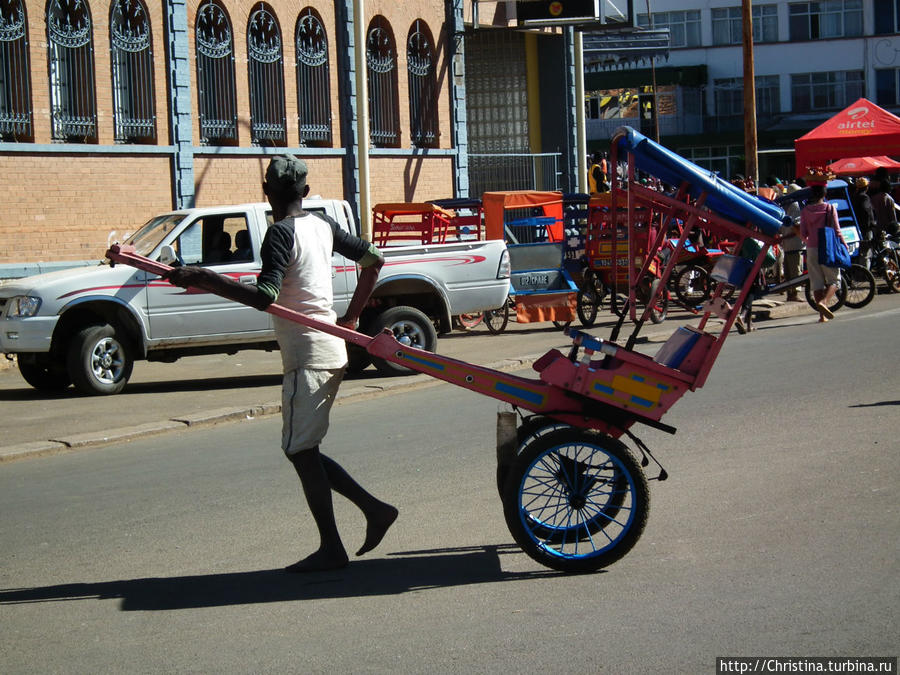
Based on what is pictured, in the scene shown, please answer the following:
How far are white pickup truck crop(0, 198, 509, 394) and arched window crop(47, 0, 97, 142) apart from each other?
5712 mm

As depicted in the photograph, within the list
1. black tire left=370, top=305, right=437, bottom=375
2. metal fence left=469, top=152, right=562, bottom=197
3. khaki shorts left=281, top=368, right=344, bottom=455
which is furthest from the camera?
metal fence left=469, top=152, right=562, bottom=197

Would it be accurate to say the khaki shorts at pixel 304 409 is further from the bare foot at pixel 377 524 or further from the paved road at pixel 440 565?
the paved road at pixel 440 565

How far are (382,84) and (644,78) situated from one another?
37.3 m

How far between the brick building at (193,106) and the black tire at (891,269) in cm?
940

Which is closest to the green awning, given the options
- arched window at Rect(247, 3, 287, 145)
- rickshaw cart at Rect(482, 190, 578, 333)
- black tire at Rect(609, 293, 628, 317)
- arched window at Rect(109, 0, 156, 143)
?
arched window at Rect(247, 3, 287, 145)

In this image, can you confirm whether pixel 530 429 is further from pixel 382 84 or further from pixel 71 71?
pixel 382 84

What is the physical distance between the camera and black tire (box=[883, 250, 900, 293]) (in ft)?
68.1

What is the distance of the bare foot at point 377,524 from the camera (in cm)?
572

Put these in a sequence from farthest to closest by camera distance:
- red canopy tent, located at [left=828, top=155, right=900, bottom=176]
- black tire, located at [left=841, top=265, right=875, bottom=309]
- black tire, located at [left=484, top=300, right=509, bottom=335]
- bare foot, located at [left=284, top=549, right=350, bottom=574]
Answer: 1. red canopy tent, located at [left=828, top=155, right=900, bottom=176]
2. black tire, located at [left=841, top=265, right=875, bottom=309]
3. black tire, located at [left=484, top=300, right=509, bottom=335]
4. bare foot, located at [left=284, top=549, right=350, bottom=574]

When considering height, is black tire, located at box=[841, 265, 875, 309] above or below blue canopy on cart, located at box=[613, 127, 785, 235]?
below

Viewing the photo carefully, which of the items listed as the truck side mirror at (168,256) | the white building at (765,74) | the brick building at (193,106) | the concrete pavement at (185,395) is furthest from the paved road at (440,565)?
the white building at (765,74)

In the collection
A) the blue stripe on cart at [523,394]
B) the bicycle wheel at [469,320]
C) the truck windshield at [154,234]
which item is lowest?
the bicycle wheel at [469,320]

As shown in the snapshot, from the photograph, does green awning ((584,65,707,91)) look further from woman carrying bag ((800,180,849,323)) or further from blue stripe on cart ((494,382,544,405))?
blue stripe on cart ((494,382,544,405))

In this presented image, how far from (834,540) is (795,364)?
678 centimetres
